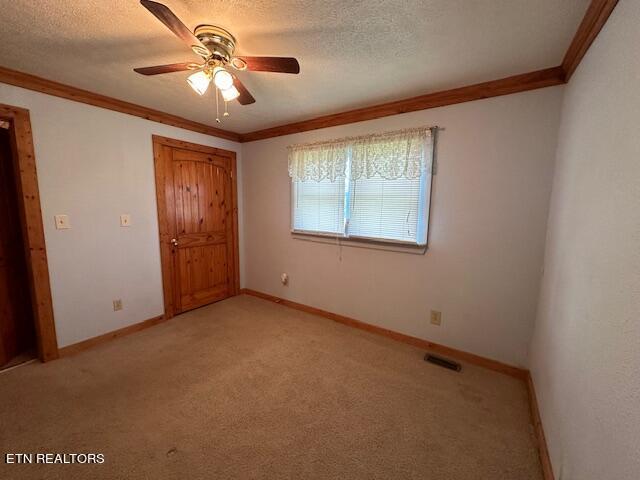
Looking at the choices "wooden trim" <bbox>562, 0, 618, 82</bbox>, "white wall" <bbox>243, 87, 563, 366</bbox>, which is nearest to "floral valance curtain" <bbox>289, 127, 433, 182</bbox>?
"white wall" <bbox>243, 87, 563, 366</bbox>

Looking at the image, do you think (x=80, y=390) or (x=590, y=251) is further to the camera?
(x=80, y=390)

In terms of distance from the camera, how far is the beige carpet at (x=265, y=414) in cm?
139

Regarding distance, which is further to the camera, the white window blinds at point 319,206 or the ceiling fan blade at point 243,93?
the white window blinds at point 319,206

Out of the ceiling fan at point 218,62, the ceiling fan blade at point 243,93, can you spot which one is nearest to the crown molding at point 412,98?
the ceiling fan blade at point 243,93

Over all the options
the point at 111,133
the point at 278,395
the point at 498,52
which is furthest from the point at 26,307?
the point at 498,52

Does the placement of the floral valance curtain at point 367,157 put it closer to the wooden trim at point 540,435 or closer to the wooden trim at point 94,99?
the wooden trim at point 94,99

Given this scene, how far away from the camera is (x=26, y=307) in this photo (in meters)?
2.45

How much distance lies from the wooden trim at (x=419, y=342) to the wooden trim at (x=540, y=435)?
0.54 feet

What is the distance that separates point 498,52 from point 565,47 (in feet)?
1.15

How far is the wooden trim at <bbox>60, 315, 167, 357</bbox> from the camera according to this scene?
2.37 m

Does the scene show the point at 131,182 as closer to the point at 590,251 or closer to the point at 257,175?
the point at 257,175

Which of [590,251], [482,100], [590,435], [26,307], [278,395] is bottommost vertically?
[278,395]

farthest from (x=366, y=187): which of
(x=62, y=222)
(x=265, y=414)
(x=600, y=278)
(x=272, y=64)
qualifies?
(x=62, y=222)

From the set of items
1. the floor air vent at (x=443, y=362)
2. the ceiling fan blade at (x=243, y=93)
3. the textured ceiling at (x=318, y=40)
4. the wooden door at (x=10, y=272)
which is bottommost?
the floor air vent at (x=443, y=362)
